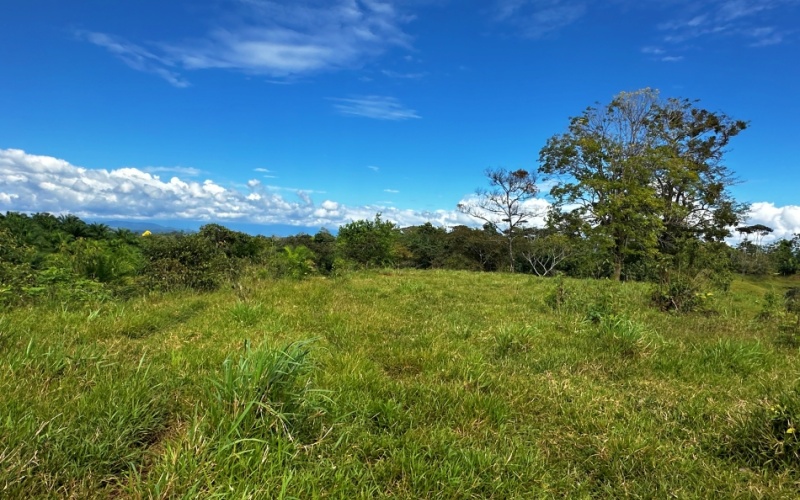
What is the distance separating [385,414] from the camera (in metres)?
3.21

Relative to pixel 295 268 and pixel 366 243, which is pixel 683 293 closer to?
pixel 295 268

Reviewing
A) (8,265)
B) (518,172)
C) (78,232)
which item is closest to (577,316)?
(8,265)

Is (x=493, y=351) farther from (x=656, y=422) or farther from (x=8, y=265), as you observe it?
(x=8, y=265)

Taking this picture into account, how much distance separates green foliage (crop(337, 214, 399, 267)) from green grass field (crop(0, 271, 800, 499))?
53.4 ft

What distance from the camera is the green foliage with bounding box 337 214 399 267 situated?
2191cm

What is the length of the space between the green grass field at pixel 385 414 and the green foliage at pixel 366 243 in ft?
53.4

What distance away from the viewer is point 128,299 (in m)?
8.05

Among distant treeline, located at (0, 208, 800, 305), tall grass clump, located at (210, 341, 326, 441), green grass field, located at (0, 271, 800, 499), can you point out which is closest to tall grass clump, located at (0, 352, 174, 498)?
green grass field, located at (0, 271, 800, 499)

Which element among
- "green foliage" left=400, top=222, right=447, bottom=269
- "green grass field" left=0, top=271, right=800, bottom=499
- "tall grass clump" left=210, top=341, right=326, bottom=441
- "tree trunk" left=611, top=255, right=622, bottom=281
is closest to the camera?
"green grass field" left=0, top=271, right=800, bottom=499

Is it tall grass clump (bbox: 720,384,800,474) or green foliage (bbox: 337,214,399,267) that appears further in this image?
green foliage (bbox: 337,214,399,267)

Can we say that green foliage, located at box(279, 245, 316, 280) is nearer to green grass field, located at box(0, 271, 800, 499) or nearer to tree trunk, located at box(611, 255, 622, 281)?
green grass field, located at box(0, 271, 800, 499)

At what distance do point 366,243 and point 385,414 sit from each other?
61.7ft

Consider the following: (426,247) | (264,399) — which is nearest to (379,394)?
(264,399)

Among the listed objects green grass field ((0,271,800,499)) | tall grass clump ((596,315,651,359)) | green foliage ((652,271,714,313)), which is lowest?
green grass field ((0,271,800,499))
